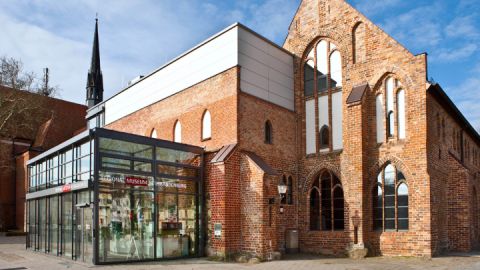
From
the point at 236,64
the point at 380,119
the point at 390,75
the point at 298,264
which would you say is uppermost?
the point at 236,64

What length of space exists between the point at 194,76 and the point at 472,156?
1702cm

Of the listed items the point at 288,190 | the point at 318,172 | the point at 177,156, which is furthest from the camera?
the point at 288,190

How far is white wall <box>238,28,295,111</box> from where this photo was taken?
18469mm

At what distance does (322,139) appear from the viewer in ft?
65.8

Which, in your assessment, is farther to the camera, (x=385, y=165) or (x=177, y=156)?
(x=385, y=165)

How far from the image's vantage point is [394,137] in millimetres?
18062

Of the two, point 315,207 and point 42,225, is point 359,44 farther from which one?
point 42,225

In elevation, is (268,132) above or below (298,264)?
above

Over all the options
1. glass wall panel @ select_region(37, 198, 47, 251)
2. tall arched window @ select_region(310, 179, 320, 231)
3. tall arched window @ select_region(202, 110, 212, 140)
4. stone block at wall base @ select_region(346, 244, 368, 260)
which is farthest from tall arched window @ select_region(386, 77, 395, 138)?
glass wall panel @ select_region(37, 198, 47, 251)

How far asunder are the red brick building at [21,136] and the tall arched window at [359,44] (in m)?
22.5

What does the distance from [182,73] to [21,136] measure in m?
24.3

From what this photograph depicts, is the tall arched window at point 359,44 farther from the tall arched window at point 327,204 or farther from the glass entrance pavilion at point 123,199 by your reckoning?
the glass entrance pavilion at point 123,199

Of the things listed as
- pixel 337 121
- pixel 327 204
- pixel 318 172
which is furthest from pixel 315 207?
pixel 337 121

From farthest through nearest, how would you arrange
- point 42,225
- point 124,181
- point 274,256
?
point 42,225, point 274,256, point 124,181
